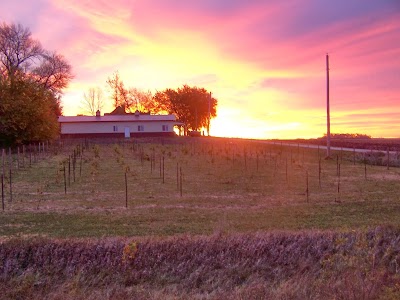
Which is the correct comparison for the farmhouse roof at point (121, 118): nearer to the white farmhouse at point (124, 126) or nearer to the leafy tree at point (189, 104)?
the white farmhouse at point (124, 126)

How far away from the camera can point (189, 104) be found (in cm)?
6744

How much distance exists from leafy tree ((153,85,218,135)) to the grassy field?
152 ft

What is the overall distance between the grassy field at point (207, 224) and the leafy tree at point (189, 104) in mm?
46403

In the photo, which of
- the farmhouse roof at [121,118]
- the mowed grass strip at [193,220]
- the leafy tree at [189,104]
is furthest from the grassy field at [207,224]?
the leafy tree at [189,104]

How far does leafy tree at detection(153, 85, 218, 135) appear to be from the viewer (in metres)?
67.5

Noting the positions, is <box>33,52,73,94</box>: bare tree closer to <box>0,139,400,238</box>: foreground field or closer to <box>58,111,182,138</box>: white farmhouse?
<box>58,111,182,138</box>: white farmhouse

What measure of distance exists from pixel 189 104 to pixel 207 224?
58.6 meters

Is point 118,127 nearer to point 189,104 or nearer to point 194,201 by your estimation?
point 189,104

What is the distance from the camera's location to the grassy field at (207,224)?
227 inches

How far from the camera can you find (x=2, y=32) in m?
48.8

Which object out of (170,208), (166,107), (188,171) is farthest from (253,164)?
(166,107)

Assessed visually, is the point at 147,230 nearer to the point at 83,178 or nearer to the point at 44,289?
the point at 44,289

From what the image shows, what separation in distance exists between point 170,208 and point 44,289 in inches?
240

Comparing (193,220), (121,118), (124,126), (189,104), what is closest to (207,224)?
(193,220)
